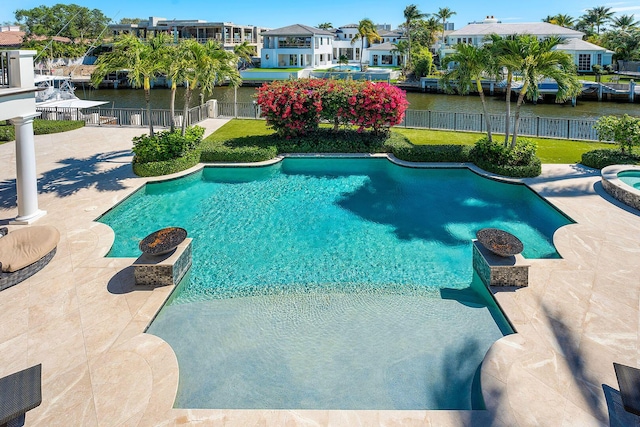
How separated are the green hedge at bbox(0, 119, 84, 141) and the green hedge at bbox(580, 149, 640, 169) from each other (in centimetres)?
2509

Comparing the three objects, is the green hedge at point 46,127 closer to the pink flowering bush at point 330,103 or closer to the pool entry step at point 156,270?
the pink flowering bush at point 330,103

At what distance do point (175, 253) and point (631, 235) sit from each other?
10705 mm

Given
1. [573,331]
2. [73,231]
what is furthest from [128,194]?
[573,331]

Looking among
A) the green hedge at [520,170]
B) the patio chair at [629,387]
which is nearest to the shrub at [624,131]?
the green hedge at [520,170]

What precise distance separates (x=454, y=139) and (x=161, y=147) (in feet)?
44.2

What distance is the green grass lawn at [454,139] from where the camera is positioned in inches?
738

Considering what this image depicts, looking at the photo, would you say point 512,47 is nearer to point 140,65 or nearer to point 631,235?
point 631,235

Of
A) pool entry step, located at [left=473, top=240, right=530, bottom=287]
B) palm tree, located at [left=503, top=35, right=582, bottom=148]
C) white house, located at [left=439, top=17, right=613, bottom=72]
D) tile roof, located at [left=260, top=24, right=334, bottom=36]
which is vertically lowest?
pool entry step, located at [left=473, top=240, right=530, bottom=287]

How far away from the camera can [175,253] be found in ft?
29.5

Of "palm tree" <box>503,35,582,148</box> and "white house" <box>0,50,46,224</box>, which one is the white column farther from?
"palm tree" <box>503,35,582,148</box>

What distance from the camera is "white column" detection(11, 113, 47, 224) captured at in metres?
10.7

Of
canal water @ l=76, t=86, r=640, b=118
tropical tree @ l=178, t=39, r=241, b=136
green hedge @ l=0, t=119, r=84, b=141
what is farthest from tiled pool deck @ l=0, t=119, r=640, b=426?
canal water @ l=76, t=86, r=640, b=118

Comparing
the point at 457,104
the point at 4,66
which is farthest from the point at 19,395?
the point at 457,104

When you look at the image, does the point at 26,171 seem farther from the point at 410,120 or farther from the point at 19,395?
the point at 410,120
